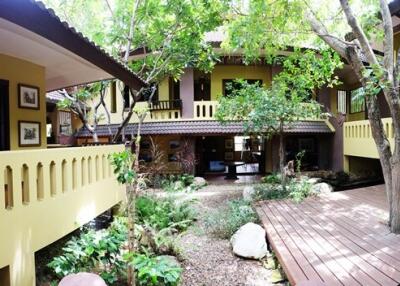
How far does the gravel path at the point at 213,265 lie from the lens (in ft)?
17.8

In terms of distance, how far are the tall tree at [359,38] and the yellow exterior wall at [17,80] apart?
4.47 meters

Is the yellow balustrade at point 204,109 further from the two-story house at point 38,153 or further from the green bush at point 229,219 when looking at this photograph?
the two-story house at point 38,153

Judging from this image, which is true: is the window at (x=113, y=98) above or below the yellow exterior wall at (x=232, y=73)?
below

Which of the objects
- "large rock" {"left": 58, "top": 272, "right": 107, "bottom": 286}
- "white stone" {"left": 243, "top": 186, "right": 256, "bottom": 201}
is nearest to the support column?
"white stone" {"left": 243, "top": 186, "right": 256, "bottom": 201}

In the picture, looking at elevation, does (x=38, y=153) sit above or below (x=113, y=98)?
below

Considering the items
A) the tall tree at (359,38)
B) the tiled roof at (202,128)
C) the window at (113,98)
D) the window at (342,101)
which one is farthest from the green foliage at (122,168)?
the window at (342,101)

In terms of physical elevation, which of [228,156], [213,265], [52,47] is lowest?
[213,265]

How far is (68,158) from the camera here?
4.91 metres

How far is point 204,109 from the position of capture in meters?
14.5

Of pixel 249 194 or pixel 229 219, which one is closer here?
pixel 229 219

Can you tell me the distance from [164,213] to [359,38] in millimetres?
5561

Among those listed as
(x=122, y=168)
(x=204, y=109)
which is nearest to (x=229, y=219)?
(x=122, y=168)

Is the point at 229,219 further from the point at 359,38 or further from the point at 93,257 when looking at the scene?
the point at 359,38

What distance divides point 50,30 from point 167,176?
1089 centimetres
